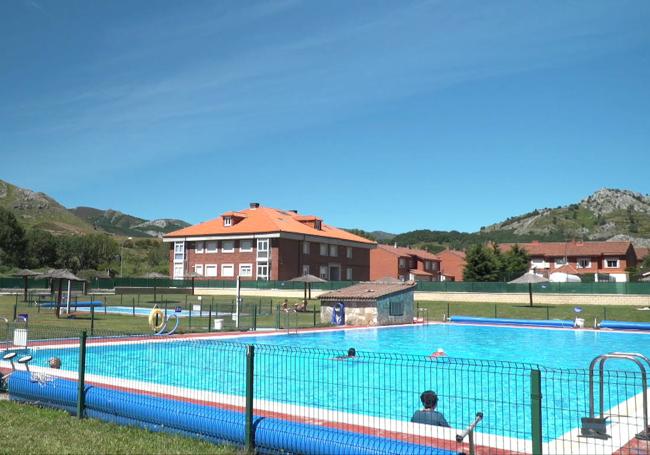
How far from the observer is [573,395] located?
48.7 feet

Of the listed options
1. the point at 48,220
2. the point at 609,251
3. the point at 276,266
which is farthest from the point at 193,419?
the point at 48,220

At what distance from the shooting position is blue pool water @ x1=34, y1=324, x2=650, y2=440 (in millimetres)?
12266

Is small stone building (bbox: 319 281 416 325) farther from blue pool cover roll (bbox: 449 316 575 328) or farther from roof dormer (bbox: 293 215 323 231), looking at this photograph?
roof dormer (bbox: 293 215 323 231)

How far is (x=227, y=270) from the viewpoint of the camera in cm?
7000

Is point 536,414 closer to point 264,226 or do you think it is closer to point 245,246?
point 264,226

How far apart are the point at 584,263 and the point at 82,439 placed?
9544 centimetres

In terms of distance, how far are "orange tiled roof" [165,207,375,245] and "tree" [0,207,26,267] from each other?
3296cm

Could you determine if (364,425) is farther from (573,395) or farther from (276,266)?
(276,266)

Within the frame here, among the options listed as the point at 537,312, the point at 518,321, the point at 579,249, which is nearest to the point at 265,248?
the point at 537,312

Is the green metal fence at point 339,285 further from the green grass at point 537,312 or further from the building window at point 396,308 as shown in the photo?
the building window at point 396,308

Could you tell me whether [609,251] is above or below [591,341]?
above

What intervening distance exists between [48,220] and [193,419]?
7007 inches

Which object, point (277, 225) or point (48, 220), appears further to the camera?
point (48, 220)

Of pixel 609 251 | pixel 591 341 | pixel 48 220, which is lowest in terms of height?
pixel 591 341
